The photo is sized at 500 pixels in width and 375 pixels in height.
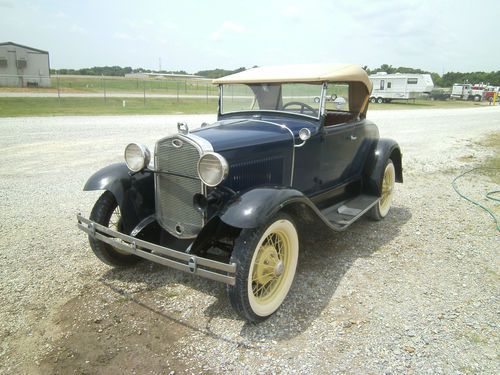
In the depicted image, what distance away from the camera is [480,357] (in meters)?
2.60

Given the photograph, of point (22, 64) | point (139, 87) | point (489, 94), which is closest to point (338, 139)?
point (22, 64)

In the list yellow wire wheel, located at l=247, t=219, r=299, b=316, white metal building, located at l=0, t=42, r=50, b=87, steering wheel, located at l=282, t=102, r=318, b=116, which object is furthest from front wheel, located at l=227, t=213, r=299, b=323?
white metal building, located at l=0, t=42, r=50, b=87

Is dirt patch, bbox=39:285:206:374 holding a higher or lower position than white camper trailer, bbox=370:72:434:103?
lower

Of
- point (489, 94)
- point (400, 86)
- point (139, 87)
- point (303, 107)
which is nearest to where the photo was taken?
point (303, 107)

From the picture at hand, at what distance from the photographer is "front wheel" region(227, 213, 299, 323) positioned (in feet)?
8.69

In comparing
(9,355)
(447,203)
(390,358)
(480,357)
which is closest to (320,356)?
(390,358)

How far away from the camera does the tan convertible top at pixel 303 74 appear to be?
12.8 ft

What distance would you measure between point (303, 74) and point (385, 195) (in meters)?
2.34

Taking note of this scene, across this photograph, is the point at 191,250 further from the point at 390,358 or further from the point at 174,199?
the point at 390,358

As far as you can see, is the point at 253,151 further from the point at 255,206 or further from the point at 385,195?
the point at 385,195

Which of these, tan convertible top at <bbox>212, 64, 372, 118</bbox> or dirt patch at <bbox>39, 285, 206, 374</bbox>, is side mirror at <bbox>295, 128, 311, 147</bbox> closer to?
tan convertible top at <bbox>212, 64, 372, 118</bbox>

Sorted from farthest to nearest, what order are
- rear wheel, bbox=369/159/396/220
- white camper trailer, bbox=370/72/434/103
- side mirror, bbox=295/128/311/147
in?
white camper trailer, bbox=370/72/434/103, rear wheel, bbox=369/159/396/220, side mirror, bbox=295/128/311/147

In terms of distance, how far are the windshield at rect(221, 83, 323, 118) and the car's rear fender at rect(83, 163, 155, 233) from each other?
1468mm

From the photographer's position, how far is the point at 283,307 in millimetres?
3146
